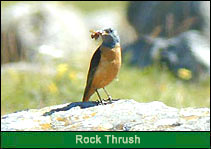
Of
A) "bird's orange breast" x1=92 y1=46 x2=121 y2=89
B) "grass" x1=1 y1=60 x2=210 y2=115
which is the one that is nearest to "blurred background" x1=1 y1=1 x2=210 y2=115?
"grass" x1=1 y1=60 x2=210 y2=115

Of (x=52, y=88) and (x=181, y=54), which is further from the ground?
(x=181, y=54)

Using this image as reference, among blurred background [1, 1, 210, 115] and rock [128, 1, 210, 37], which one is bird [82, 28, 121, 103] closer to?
blurred background [1, 1, 210, 115]

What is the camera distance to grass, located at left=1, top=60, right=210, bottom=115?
806 cm

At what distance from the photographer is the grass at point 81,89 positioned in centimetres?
806

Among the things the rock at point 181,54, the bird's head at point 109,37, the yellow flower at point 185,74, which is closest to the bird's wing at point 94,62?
the bird's head at point 109,37

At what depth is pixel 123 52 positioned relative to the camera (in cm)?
1173

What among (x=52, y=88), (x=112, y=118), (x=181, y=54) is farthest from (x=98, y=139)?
(x=181, y=54)

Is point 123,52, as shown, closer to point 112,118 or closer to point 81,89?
point 81,89

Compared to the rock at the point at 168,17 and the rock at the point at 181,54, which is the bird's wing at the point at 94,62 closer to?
the rock at the point at 181,54

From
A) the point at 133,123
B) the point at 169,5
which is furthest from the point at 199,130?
the point at 169,5

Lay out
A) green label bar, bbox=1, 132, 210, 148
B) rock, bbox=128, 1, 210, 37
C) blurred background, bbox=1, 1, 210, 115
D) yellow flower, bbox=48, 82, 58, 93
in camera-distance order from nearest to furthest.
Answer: green label bar, bbox=1, 132, 210, 148, yellow flower, bbox=48, 82, 58, 93, blurred background, bbox=1, 1, 210, 115, rock, bbox=128, 1, 210, 37

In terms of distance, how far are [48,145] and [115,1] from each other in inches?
575

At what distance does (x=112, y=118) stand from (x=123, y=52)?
697cm

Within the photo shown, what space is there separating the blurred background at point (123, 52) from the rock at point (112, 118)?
2.51m
